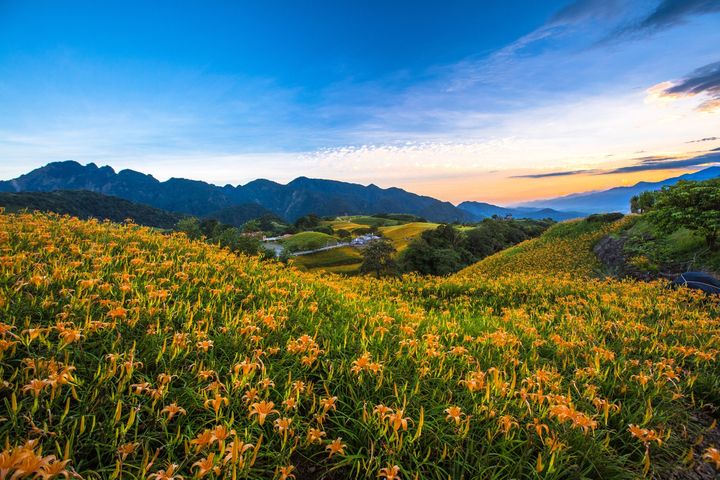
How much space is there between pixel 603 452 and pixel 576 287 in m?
7.70

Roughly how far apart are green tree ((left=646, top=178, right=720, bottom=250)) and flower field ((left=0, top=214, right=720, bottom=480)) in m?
8.24

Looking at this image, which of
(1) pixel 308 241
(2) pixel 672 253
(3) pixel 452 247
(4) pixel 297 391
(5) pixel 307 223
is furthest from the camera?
(5) pixel 307 223

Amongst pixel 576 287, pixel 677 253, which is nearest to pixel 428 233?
pixel 677 253

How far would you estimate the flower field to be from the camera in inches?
81.9

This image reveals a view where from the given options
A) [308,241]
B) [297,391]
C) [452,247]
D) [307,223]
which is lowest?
[308,241]

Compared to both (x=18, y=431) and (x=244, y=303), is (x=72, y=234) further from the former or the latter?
(x=18, y=431)

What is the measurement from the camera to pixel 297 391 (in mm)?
2535

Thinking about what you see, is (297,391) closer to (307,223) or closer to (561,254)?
(561,254)

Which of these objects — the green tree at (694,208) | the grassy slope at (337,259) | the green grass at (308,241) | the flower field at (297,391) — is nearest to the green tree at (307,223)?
the green grass at (308,241)

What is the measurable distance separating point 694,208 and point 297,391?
15.4 m

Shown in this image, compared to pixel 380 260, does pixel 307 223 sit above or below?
above

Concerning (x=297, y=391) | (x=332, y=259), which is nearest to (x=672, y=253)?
(x=297, y=391)

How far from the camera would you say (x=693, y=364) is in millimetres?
4516

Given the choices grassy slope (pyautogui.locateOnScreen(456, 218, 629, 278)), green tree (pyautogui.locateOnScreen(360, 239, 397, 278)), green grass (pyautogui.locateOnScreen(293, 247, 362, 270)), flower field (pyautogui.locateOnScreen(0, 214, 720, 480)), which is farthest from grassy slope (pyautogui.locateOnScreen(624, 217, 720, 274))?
green grass (pyautogui.locateOnScreen(293, 247, 362, 270))
